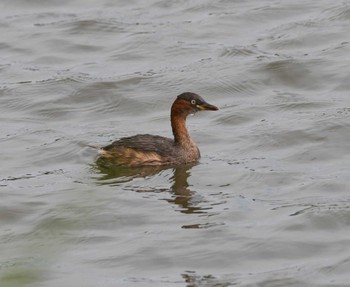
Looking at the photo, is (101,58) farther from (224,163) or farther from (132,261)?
(132,261)

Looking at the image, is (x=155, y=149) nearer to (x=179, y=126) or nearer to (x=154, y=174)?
(x=154, y=174)

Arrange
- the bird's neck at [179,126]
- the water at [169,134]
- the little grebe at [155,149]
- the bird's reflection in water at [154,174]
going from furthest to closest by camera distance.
→ the bird's neck at [179,126], the little grebe at [155,149], the bird's reflection in water at [154,174], the water at [169,134]

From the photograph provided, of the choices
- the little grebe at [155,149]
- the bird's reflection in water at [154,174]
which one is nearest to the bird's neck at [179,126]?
the little grebe at [155,149]

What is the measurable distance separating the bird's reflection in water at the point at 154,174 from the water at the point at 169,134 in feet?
0.09

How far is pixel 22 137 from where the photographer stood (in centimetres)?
1334

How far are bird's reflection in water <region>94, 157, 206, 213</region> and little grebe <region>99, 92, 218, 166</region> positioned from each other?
0.07 meters

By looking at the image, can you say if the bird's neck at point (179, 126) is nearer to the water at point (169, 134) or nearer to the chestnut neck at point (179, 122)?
the chestnut neck at point (179, 122)

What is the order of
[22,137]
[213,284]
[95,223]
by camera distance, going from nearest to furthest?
[213,284] → [95,223] → [22,137]

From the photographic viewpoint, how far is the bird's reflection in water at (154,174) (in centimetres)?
1130

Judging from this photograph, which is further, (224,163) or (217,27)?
(217,27)

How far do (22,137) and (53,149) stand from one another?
599 mm

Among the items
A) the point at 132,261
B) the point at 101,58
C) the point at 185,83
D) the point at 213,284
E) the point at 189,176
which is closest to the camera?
the point at 213,284

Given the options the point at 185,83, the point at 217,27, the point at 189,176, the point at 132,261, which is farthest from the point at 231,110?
the point at 132,261

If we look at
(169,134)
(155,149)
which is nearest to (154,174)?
(155,149)
